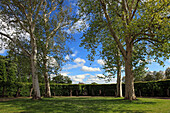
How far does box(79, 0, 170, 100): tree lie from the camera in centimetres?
1232

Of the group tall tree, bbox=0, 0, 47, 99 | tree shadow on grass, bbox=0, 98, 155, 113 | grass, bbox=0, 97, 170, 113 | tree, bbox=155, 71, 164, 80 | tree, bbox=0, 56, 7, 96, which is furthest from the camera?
tree, bbox=155, 71, 164, 80

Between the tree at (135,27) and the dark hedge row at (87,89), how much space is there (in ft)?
40.7

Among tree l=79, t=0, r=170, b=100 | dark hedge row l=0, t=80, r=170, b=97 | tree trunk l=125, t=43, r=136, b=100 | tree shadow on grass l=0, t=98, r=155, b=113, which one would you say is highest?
tree l=79, t=0, r=170, b=100

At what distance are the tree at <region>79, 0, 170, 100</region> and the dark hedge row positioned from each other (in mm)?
12400

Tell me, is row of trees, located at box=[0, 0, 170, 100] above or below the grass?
above

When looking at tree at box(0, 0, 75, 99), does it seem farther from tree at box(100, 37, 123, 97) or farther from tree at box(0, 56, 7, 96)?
tree at box(0, 56, 7, 96)

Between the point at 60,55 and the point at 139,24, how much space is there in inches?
511

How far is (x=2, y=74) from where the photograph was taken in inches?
1004

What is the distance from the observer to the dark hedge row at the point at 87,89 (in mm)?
25094

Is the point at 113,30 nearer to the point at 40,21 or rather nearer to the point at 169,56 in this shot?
the point at 169,56

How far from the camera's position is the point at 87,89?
3300 cm

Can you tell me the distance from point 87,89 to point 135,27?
23532 mm

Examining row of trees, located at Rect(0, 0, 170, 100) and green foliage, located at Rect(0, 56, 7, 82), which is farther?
green foliage, located at Rect(0, 56, 7, 82)

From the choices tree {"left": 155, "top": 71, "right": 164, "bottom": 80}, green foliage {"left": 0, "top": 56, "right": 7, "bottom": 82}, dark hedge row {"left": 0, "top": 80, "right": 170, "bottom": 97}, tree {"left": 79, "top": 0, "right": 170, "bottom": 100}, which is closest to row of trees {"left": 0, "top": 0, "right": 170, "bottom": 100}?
tree {"left": 79, "top": 0, "right": 170, "bottom": 100}
